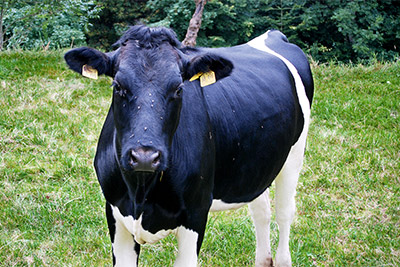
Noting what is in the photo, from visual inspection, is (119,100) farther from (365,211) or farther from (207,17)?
(207,17)

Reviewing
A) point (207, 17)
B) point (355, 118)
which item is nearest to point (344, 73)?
point (355, 118)

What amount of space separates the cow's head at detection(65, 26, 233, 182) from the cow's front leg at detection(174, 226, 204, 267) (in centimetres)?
51

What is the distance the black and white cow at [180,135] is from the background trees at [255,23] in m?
9.24

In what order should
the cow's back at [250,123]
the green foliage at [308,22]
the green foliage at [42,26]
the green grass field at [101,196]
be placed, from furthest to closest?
the green foliage at [308,22] < the green foliage at [42,26] < the green grass field at [101,196] < the cow's back at [250,123]

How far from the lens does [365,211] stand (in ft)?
16.4

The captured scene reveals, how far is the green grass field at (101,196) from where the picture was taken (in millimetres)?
4145

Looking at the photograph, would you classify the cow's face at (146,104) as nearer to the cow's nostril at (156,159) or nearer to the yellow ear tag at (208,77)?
the cow's nostril at (156,159)

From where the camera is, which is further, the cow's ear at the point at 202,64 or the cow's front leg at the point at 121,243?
the cow's front leg at the point at 121,243

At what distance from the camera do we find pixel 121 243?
2918 millimetres

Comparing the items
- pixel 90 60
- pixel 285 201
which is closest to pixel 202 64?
pixel 90 60

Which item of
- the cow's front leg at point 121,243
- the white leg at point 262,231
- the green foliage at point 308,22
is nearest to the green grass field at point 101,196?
the white leg at point 262,231

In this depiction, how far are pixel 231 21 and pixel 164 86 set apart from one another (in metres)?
11.3

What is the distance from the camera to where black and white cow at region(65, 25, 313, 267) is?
7.71ft

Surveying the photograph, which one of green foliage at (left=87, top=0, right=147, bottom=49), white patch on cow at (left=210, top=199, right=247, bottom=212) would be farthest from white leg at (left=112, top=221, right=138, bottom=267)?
green foliage at (left=87, top=0, right=147, bottom=49)
